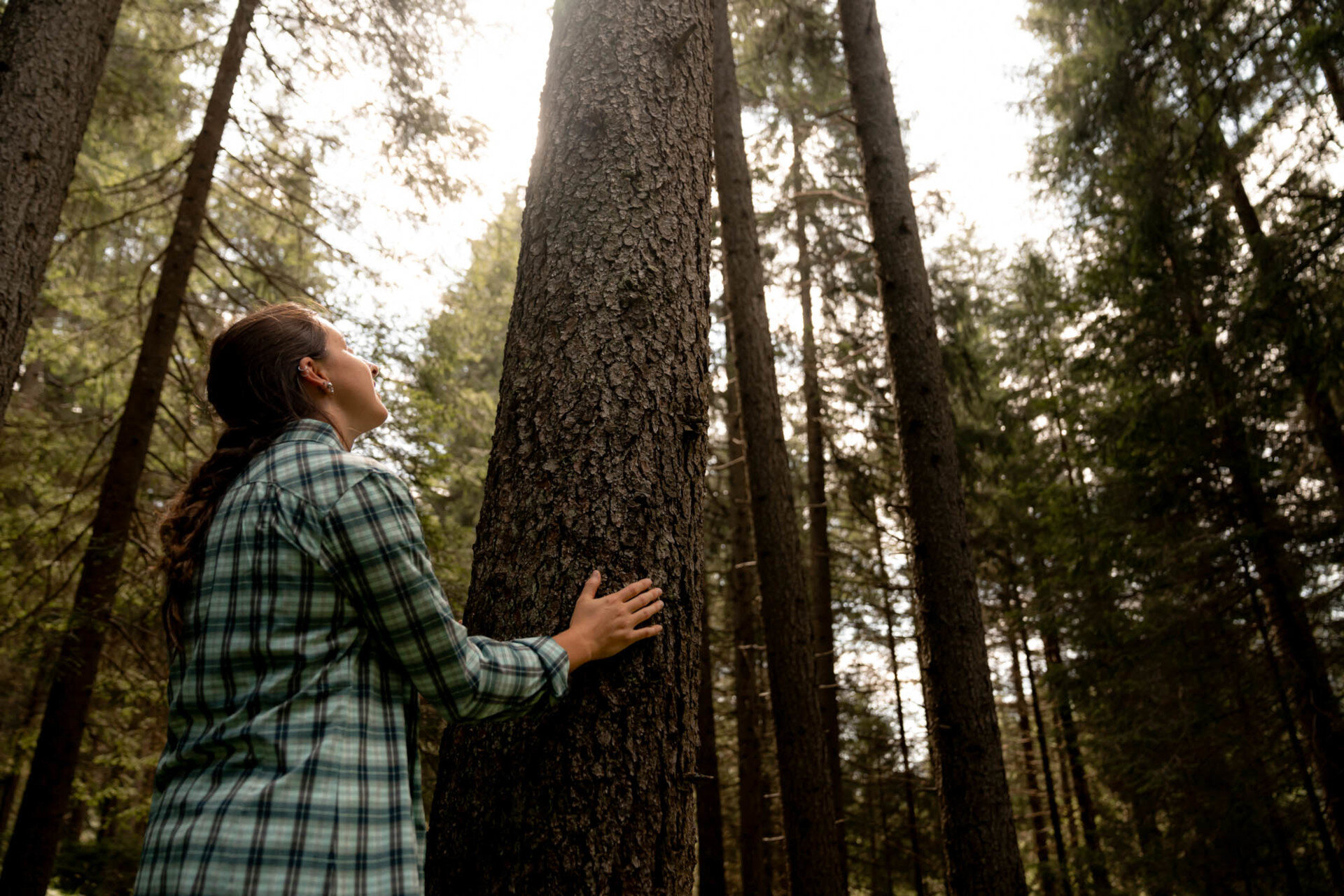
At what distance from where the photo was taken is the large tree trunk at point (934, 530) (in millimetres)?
4742

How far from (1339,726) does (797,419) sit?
824cm

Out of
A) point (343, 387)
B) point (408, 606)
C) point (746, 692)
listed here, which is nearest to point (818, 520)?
point (746, 692)

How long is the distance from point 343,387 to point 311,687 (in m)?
0.75

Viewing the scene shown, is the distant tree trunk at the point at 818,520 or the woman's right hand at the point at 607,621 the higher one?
the distant tree trunk at the point at 818,520

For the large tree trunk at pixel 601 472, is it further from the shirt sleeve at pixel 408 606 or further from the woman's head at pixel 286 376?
the woman's head at pixel 286 376

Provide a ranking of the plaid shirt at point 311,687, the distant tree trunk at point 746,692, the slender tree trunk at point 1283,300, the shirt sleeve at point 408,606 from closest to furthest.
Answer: the plaid shirt at point 311,687
the shirt sleeve at point 408,606
the slender tree trunk at point 1283,300
the distant tree trunk at point 746,692

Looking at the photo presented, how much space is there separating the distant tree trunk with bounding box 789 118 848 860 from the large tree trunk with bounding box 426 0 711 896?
9968 millimetres

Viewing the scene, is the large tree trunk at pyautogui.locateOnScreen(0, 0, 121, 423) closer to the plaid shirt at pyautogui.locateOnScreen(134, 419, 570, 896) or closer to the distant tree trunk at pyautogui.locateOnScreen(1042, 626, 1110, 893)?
the plaid shirt at pyautogui.locateOnScreen(134, 419, 570, 896)

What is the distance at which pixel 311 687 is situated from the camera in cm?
143

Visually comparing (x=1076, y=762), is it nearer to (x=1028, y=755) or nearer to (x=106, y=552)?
(x=1028, y=755)

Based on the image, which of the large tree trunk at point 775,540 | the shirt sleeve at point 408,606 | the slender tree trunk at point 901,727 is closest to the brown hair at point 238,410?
the shirt sleeve at point 408,606

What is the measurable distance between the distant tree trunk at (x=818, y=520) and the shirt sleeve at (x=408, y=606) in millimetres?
10864

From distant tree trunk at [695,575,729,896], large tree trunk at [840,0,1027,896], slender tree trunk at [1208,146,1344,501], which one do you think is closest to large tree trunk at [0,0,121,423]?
large tree trunk at [840,0,1027,896]

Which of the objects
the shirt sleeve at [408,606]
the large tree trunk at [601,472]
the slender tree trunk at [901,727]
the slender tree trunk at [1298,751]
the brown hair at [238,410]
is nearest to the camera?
the shirt sleeve at [408,606]
